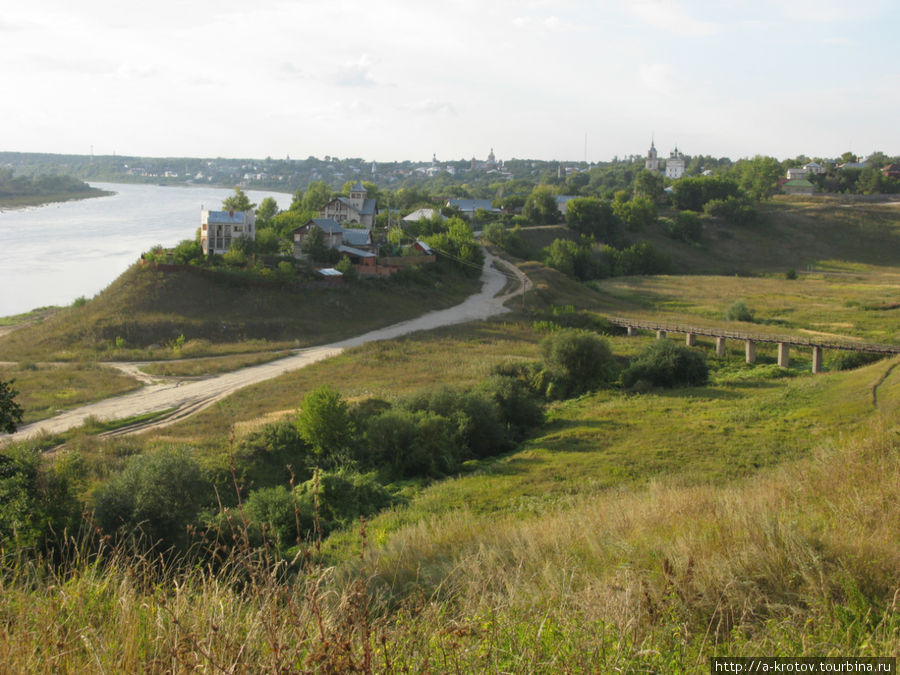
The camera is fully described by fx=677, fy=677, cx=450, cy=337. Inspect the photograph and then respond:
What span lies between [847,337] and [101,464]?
3875 cm

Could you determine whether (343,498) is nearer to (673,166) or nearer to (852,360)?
(852,360)

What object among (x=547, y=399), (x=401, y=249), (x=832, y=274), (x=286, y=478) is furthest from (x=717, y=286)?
(x=286, y=478)

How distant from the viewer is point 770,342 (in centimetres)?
3588

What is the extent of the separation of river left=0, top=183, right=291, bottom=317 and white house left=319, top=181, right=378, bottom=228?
19350 millimetres

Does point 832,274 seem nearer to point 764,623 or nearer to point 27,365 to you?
point 27,365

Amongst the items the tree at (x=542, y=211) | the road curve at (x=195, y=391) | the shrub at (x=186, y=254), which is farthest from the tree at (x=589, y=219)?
the shrub at (x=186, y=254)

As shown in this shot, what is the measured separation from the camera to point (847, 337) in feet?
128

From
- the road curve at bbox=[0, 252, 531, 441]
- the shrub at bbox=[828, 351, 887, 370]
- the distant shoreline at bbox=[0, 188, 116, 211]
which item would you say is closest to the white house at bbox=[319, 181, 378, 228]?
the road curve at bbox=[0, 252, 531, 441]

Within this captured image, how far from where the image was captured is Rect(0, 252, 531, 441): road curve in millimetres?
22406

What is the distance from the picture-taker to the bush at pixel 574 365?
1101 inches

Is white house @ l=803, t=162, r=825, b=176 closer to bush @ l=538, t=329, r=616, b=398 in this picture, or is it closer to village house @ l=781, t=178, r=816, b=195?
village house @ l=781, t=178, r=816, b=195

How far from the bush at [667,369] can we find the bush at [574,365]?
1.23 m

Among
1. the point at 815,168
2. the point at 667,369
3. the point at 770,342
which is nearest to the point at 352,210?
the point at 770,342

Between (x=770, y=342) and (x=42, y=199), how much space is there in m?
133
